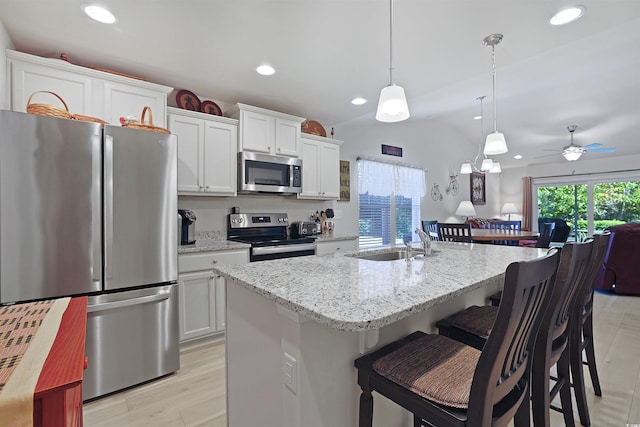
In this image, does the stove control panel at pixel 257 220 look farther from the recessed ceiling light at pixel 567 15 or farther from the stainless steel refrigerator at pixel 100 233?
the recessed ceiling light at pixel 567 15

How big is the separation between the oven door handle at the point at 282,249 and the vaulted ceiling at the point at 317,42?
1.59 metres

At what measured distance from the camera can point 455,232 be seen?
12.6ft

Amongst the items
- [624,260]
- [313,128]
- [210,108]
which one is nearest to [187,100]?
[210,108]

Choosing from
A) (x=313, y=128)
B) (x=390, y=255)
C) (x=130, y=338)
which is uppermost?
(x=313, y=128)

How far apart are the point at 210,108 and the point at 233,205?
1054mm

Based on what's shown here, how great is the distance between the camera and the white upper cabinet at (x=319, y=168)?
3793 mm

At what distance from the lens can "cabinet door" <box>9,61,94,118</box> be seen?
2.13m

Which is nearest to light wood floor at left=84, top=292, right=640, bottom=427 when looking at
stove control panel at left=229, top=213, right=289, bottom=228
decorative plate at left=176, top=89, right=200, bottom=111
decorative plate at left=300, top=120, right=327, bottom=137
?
stove control panel at left=229, top=213, right=289, bottom=228

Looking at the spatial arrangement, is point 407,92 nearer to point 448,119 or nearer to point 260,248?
point 260,248

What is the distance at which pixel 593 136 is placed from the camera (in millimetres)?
Result: 6168

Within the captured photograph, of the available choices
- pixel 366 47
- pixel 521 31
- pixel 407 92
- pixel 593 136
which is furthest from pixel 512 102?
pixel 366 47

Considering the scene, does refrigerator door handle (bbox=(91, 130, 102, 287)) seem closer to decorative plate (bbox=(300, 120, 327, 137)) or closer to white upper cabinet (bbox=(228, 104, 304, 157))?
white upper cabinet (bbox=(228, 104, 304, 157))

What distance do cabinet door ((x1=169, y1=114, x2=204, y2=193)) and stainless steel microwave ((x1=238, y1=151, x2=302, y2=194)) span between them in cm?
42

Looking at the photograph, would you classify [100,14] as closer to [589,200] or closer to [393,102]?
[393,102]
